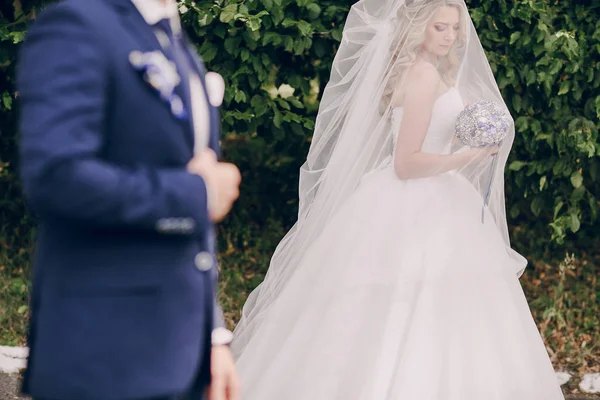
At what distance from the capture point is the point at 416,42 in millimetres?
3988

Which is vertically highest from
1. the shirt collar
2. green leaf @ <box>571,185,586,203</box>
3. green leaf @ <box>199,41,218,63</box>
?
the shirt collar

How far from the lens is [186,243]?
187 cm

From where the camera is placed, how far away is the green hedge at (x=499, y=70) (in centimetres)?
515

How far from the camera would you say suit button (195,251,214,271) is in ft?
6.27

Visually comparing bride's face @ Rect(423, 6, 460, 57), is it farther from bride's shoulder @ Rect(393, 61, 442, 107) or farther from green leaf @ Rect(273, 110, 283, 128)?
green leaf @ Rect(273, 110, 283, 128)

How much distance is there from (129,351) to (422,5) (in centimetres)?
259

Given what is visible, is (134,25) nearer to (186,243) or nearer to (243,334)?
(186,243)

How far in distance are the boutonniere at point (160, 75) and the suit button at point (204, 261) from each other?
29 centimetres

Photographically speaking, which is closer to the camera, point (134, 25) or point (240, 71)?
point (134, 25)

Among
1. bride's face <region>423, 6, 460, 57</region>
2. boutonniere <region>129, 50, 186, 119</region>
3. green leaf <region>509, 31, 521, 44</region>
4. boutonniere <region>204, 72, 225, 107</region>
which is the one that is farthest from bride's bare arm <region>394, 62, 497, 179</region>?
boutonniere <region>129, 50, 186, 119</region>

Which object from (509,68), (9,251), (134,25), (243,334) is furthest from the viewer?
(9,251)

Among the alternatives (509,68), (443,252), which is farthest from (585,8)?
(443,252)

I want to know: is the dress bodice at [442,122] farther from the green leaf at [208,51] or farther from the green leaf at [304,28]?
the green leaf at [208,51]

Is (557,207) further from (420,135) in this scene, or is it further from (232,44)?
(232,44)
